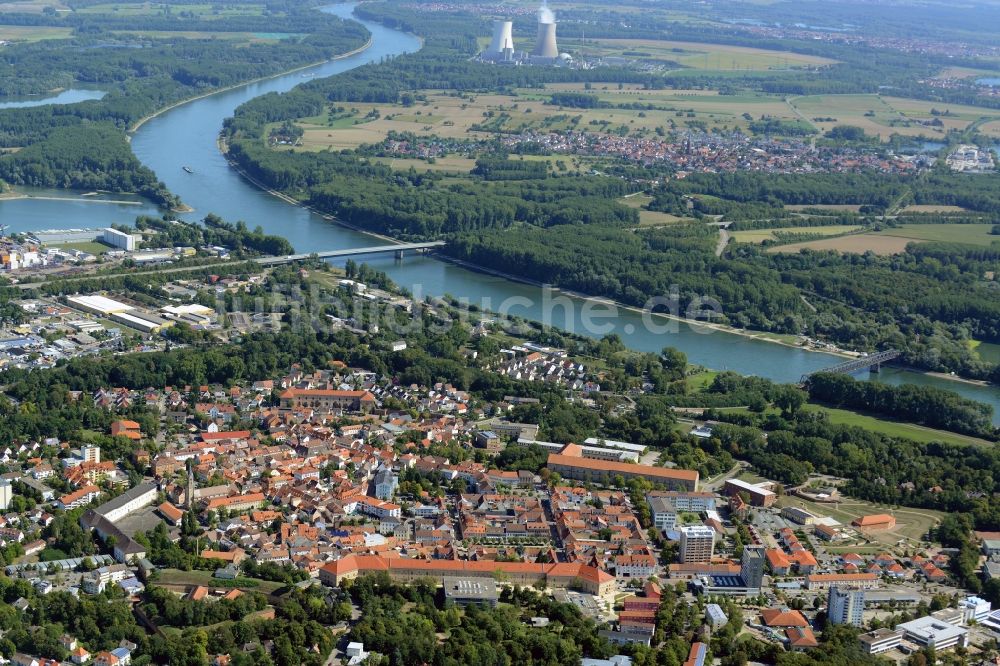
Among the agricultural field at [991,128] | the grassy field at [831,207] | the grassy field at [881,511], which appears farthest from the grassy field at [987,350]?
the agricultural field at [991,128]

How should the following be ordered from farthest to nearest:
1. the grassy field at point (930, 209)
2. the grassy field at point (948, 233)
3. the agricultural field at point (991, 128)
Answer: the agricultural field at point (991, 128)
the grassy field at point (930, 209)
the grassy field at point (948, 233)

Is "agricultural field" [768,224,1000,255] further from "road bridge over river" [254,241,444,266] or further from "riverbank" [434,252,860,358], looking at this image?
"road bridge over river" [254,241,444,266]

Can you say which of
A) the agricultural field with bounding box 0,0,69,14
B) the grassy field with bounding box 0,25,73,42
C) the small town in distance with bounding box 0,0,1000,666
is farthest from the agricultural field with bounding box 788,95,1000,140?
the agricultural field with bounding box 0,0,69,14

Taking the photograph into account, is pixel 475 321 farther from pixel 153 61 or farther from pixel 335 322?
pixel 153 61

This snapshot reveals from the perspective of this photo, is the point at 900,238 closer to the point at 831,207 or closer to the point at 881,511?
the point at 831,207

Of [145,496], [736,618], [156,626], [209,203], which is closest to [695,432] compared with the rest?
[736,618]

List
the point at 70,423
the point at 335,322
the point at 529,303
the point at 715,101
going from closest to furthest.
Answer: the point at 70,423
the point at 335,322
the point at 529,303
the point at 715,101

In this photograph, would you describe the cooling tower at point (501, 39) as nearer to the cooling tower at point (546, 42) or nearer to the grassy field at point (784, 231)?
the cooling tower at point (546, 42)

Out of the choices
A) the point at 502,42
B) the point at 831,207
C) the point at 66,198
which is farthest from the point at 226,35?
the point at 831,207
